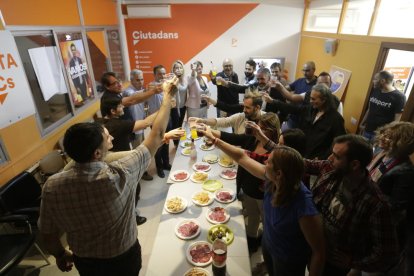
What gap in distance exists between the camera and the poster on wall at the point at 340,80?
13.7ft

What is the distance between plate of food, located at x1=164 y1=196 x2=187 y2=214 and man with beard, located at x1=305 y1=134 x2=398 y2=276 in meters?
1.19

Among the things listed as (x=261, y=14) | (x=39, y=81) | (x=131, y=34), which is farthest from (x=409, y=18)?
(x=131, y=34)

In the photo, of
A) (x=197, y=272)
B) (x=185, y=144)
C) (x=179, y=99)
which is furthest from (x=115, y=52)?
(x=197, y=272)

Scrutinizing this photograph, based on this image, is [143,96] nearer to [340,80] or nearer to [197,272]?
[197,272]

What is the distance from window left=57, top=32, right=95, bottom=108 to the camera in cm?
383

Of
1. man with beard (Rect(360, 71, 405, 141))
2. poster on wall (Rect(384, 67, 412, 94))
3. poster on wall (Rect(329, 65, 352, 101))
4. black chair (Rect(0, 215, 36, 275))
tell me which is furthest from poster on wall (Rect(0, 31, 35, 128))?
poster on wall (Rect(384, 67, 412, 94))

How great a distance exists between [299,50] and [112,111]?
17.6ft

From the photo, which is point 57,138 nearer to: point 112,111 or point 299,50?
point 112,111

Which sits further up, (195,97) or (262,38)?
(262,38)

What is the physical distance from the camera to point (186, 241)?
1931mm

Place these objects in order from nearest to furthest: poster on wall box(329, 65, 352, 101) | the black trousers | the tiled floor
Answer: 1. the black trousers
2. the tiled floor
3. poster on wall box(329, 65, 352, 101)

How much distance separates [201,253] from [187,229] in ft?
0.86

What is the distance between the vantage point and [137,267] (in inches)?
68.7

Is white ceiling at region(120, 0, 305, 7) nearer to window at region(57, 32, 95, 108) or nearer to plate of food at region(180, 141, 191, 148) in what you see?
window at region(57, 32, 95, 108)
